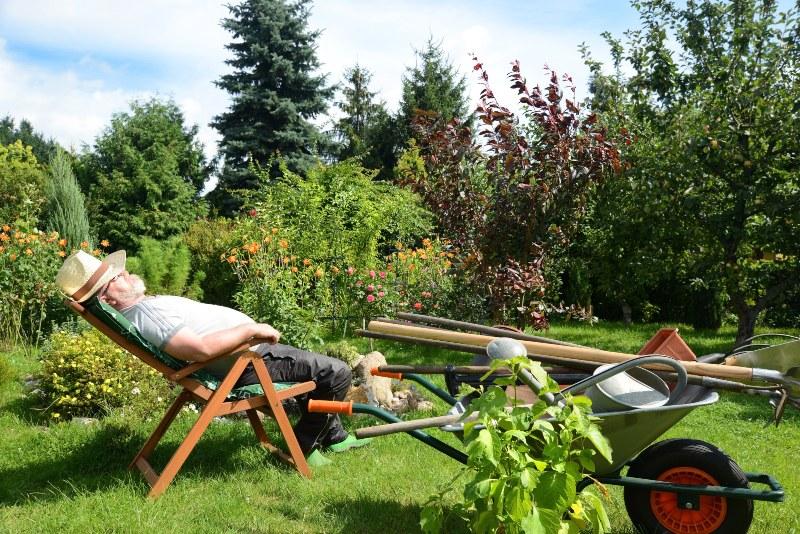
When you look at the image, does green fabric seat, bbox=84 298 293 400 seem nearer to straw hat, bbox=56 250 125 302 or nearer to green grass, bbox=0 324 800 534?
straw hat, bbox=56 250 125 302

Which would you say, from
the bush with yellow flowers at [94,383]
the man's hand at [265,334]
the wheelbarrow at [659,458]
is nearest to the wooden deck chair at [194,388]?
the man's hand at [265,334]

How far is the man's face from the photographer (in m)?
3.64

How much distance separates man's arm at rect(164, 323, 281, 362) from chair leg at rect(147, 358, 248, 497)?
0.41 feet

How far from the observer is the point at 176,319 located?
3.51 metres

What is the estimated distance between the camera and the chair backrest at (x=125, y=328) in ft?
10.9

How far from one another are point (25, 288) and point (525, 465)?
259 inches

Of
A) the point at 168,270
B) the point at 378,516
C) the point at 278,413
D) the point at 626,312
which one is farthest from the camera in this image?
the point at 626,312

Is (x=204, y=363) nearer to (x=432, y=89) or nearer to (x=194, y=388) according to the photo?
(x=194, y=388)

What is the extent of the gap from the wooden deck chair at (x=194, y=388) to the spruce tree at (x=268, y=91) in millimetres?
14962

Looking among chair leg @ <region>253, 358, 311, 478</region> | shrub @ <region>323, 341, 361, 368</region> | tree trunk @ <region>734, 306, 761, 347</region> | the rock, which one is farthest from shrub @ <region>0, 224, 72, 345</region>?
tree trunk @ <region>734, 306, 761, 347</region>

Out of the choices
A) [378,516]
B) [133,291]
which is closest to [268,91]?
[133,291]

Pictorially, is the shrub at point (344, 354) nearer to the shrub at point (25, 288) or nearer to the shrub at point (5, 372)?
the shrub at point (5, 372)

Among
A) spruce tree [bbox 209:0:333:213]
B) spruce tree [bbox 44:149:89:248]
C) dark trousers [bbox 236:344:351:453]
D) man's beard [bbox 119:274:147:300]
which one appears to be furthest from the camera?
spruce tree [bbox 209:0:333:213]

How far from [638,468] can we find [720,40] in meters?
6.64
